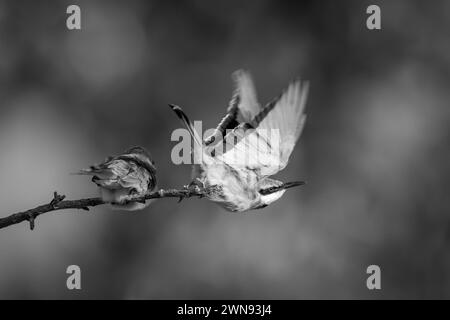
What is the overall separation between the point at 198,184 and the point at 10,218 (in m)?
0.81

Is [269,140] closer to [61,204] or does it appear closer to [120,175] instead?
[120,175]

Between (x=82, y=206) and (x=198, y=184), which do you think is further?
(x=198, y=184)

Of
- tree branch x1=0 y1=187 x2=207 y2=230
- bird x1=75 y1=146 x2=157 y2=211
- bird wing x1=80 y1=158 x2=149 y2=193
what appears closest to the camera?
tree branch x1=0 y1=187 x2=207 y2=230

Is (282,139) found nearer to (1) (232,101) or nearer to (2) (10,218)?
(1) (232,101)

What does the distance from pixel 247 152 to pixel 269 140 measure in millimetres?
105

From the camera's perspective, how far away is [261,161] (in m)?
2.44

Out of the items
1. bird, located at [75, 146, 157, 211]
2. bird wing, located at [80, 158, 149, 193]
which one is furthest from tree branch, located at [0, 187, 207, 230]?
bird wing, located at [80, 158, 149, 193]

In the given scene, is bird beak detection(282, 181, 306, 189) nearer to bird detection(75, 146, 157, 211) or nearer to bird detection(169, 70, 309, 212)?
bird detection(169, 70, 309, 212)

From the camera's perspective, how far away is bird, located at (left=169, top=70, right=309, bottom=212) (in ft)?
7.63

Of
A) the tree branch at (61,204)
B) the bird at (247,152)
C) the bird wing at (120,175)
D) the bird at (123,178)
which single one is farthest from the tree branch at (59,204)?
the bird wing at (120,175)

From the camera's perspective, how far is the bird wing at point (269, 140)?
2.32 metres

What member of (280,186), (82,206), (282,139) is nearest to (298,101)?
(282,139)

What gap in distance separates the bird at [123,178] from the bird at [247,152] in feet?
1.18

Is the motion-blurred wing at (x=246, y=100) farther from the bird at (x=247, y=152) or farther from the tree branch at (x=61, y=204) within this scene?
the tree branch at (x=61, y=204)
